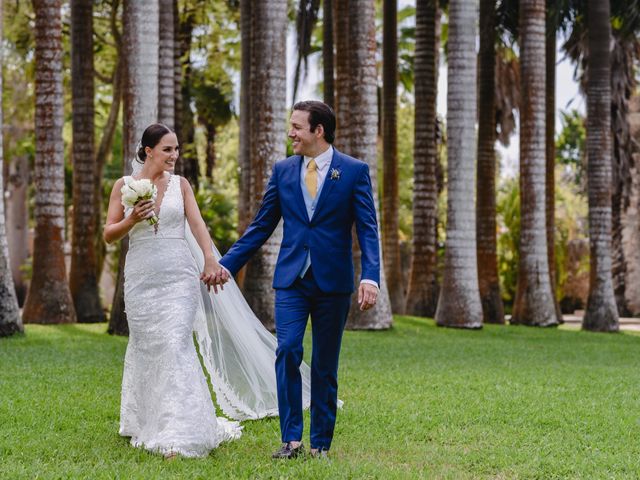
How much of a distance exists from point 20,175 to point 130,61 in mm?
21593

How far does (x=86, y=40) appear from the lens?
69.7ft

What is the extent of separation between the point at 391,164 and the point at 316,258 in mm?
17953

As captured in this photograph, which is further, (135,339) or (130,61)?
(130,61)

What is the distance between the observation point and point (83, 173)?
2103 centimetres

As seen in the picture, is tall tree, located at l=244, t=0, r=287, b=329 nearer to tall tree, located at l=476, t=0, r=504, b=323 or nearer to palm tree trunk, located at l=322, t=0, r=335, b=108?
palm tree trunk, located at l=322, t=0, r=335, b=108

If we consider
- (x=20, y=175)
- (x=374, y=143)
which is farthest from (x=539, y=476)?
(x=20, y=175)

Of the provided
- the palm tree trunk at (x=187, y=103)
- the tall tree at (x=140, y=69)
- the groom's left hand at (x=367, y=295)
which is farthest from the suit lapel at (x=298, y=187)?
the palm tree trunk at (x=187, y=103)

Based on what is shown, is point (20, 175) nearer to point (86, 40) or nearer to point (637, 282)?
point (86, 40)

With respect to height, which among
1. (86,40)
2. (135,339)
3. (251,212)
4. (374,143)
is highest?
(86,40)

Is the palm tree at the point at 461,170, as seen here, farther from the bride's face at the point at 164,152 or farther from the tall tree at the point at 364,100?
the bride's face at the point at 164,152

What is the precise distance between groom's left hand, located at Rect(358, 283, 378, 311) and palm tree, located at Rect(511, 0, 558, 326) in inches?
631

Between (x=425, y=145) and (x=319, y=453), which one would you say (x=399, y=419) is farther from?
(x=425, y=145)

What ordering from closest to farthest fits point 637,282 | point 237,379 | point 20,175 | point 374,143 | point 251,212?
point 237,379, point 251,212, point 374,143, point 637,282, point 20,175

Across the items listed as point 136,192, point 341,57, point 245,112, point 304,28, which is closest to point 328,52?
point 245,112
